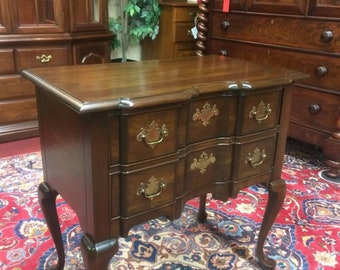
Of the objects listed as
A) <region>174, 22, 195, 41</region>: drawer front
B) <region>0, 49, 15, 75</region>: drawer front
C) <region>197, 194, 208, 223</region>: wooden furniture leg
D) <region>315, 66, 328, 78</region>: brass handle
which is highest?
<region>174, 22, 195, 41</region>: drawer front

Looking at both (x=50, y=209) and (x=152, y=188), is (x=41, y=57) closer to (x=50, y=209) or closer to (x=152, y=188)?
(x=50, y=209)

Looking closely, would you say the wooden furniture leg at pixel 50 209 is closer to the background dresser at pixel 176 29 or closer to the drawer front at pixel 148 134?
the drawer front at pixel 148 134

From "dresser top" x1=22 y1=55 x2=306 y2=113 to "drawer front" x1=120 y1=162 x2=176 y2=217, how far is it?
189 millimetres

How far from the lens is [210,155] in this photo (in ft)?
3.81

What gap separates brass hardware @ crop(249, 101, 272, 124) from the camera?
3.84ft

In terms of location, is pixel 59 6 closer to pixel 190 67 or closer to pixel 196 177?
pixel 190 67

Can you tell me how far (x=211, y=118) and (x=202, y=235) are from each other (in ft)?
2.45

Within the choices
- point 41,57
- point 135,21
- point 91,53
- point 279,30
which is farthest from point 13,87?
point 279,30

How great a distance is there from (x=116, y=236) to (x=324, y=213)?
4.13 feet

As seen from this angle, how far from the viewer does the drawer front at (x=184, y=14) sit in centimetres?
314

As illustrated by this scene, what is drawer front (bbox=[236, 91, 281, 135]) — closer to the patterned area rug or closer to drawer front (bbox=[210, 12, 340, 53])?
the patterned area rug

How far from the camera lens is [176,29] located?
318 cm

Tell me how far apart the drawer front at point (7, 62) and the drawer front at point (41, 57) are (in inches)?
1.5

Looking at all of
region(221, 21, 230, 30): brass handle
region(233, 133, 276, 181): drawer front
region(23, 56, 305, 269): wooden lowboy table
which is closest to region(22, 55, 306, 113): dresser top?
region(23, 56, 305, 269): wooden lowboy table
